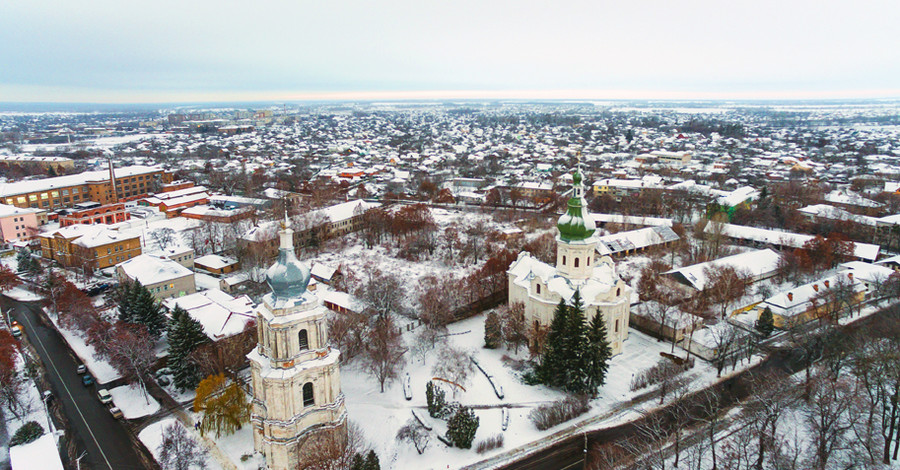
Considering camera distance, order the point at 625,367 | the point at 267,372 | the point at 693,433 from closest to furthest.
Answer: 1. the point at 267,372
2. the point at 693,433
3. the point at 625,367

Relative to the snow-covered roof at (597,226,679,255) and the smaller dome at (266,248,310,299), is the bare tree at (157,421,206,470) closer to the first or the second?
the smaller dome at (266,248,310,299)

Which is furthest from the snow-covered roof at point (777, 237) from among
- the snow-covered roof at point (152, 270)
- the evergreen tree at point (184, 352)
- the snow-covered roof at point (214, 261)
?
the snow-covered roof at point (152, 270)

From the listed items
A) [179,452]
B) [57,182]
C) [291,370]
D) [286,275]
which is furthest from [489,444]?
[57,182]

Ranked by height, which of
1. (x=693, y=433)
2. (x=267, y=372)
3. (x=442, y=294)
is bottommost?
(x=693, y=433)

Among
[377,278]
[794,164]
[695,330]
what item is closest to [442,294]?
[377,278]

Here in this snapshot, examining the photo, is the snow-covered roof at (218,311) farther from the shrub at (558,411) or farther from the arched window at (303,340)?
the shrub at (558,411)

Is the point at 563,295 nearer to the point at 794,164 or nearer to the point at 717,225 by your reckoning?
the point at 717,225
